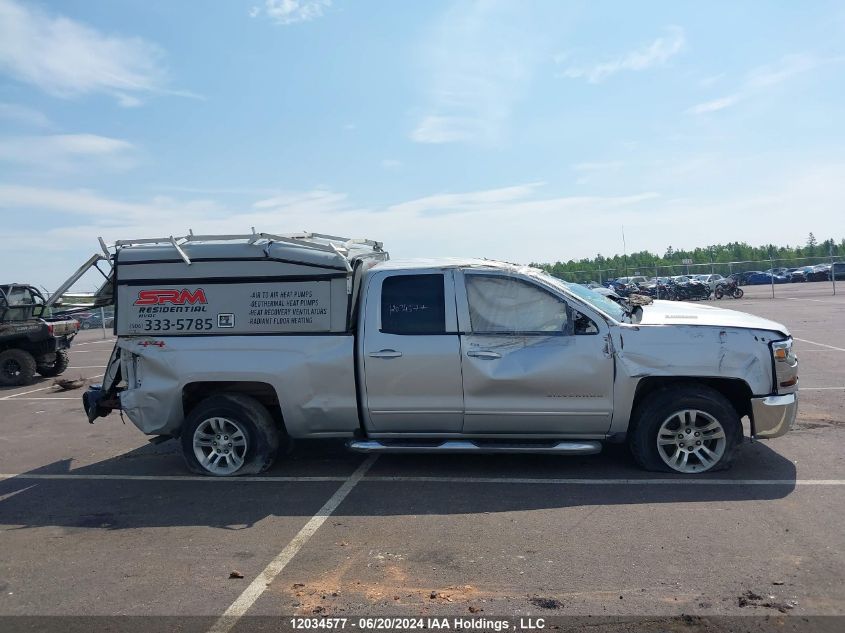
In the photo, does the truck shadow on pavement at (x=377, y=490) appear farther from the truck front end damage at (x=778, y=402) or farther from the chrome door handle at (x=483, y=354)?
the chrome door handle at (x=483, y=354)

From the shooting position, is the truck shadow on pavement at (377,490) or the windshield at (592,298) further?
the windshield at (592,298)

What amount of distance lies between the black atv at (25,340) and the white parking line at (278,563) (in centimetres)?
1096

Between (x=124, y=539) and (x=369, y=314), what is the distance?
8.81 feet

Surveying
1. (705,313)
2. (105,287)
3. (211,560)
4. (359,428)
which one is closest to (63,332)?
(105,287)

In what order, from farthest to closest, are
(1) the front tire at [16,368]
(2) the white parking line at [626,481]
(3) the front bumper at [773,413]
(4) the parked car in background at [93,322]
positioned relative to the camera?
(4) the parked car in background at [93,322]
(1) the front tire at [16,368]
(3) the front bumper at [773,413]
(2) the white parking line at [626,481]

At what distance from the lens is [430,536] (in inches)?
197

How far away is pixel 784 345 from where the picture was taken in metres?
5.99

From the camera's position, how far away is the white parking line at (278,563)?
154 inches

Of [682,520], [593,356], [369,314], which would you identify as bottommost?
[682,520]

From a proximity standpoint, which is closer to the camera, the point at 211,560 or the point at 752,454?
the point at 211,560

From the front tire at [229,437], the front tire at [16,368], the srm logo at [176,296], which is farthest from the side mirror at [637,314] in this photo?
the front tire at [16,368]

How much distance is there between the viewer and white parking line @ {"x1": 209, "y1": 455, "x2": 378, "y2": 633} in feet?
12.9

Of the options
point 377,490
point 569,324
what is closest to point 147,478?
point 377,490

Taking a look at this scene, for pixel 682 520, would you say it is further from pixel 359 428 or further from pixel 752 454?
pixel 359 428
